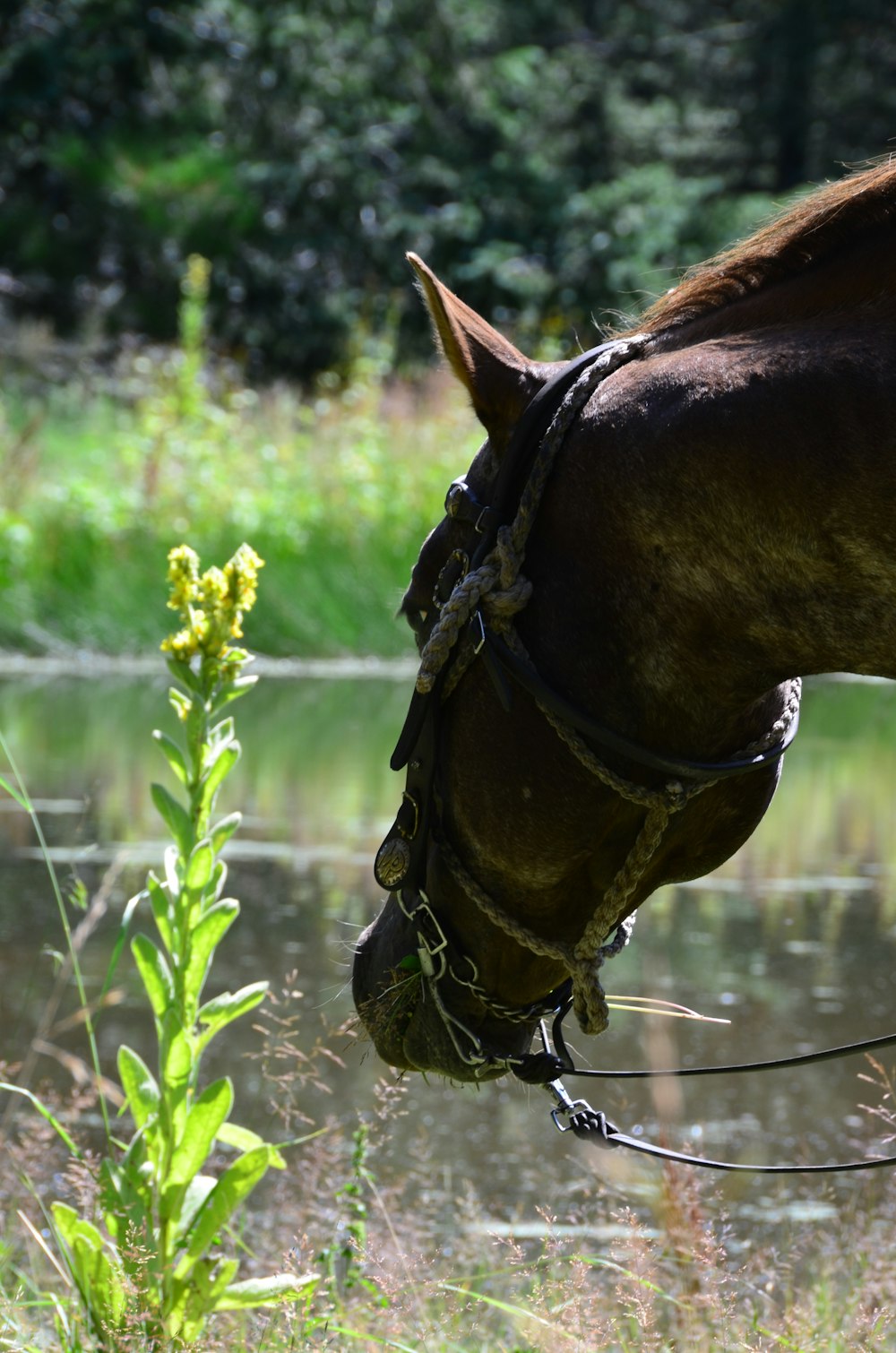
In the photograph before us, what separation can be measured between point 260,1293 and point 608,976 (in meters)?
2.59

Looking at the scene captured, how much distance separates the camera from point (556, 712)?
207cm

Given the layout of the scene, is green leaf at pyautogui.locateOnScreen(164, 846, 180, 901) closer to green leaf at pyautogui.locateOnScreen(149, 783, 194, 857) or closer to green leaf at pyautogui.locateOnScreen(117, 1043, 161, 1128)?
green leaf at pyautogui.locateOnScreen(149, 783, 194, 857)

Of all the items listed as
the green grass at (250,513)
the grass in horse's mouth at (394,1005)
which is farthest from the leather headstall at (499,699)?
the green grass at (250,513)

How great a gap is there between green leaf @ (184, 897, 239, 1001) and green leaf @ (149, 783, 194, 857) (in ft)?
0.32

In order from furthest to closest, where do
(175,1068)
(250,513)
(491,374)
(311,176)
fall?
(311,176)
(250,513)
(175,1068)
(491,374)

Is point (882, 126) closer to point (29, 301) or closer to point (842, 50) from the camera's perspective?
point (842, 50)

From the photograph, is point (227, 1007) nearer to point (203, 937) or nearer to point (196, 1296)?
point (203, 937)

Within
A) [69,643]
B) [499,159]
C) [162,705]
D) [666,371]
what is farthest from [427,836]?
[499,159]

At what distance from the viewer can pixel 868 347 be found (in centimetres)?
188

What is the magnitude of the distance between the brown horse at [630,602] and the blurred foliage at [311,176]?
19282 mm

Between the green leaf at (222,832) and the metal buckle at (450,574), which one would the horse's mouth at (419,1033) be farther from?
the metal buckle at (450,574)

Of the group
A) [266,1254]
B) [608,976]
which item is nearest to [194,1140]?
[266,1254]

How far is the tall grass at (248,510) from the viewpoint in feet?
35.1

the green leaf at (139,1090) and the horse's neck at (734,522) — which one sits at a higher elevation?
the horse's neck at (734,522)
